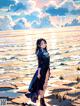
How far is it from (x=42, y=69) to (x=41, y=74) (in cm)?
9

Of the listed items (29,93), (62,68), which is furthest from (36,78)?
(62,68)

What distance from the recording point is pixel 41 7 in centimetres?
737

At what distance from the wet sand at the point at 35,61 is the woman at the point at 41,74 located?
0.63ft

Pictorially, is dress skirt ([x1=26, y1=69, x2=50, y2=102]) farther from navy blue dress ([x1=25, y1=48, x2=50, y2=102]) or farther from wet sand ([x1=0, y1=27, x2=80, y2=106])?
wet sand ([x1=0, y1=27, x2=80, y2=106])

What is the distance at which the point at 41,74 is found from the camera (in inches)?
251

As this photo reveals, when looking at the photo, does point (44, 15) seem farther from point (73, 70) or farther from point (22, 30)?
point (73, 70)

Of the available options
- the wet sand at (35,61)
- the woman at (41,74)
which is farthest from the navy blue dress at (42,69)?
the wet sand at (35,61)

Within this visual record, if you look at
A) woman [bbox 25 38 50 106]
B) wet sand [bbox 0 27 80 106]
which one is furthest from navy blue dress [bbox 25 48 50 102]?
wet sand [bbox 0 27 80 106]

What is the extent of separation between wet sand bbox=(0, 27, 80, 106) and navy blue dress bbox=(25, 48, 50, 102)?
10.2 inches

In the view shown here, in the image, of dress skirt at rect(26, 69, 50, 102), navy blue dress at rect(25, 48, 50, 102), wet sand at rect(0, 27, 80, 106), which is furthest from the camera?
wet sand at rect(0, 27, 80, 106)

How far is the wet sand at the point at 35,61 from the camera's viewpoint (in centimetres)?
684

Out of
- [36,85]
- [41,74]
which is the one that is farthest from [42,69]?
[36,85]

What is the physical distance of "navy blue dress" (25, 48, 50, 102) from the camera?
20.5 feet

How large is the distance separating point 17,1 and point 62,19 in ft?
3.15
